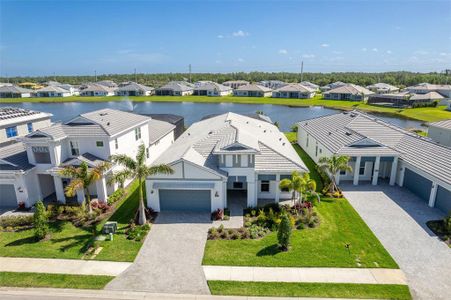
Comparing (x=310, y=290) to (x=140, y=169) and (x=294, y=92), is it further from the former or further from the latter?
(x=294, y=92)

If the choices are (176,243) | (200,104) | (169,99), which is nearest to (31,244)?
(176,243)

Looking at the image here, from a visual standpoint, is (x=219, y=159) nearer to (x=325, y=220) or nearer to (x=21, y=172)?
(x=325, y=220)

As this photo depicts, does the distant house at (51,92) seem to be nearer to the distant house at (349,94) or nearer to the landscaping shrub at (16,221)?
the distant house at (349,94)

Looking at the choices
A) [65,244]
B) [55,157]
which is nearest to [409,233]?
[65,244]

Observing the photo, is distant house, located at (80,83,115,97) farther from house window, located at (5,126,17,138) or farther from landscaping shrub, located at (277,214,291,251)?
landscaping shrub, located at (277,214,291,251)

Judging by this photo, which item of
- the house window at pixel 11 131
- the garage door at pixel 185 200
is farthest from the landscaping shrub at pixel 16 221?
the house window at pixel 11 131
